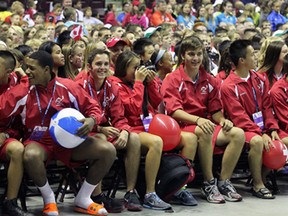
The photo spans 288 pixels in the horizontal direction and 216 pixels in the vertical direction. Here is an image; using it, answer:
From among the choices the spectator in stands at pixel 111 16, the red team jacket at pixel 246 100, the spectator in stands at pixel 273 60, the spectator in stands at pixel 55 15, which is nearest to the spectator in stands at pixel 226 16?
the spectator in stands at pixel 111 16

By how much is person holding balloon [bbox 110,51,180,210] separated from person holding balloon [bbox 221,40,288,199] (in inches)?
32.7

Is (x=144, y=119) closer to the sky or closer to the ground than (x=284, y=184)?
closer to the sky

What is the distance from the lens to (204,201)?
746 centimetres

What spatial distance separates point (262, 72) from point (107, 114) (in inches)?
83.8

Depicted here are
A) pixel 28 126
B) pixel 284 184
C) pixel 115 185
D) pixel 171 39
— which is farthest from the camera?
pixel 171 39

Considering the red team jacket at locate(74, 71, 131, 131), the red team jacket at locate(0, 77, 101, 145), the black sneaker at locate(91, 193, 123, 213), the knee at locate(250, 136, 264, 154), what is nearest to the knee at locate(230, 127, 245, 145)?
the knee at locate(250, 136, 264, 154)

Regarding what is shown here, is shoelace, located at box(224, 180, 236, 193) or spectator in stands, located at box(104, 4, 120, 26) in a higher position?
shoelace, located at box(224, 180, 236, 193)

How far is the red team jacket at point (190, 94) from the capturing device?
7625mm

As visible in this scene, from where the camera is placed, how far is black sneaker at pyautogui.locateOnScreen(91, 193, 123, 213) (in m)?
6.94

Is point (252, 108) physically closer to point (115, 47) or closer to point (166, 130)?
point (166, 130)

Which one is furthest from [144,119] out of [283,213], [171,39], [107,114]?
[171,39]

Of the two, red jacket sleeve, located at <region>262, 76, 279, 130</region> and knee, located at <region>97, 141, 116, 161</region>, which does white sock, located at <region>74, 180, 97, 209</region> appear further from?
red jacket sleeve, located at <region>262, 76, 279, 130</region>

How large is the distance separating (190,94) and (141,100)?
0.63 meters

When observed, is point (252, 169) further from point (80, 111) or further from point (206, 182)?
point (80, 111)
